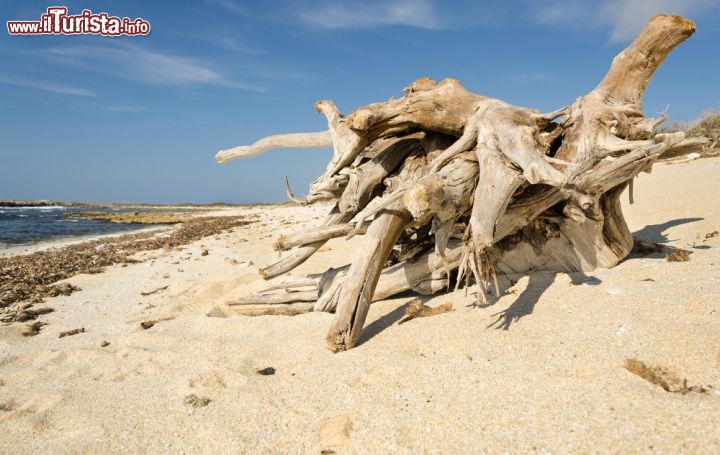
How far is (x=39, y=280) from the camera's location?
899 centimetres

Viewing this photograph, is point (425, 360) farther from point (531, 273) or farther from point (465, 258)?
point (531, 273)

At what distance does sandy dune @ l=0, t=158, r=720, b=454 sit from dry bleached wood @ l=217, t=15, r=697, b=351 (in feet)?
1.23

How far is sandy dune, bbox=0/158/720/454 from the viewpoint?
8.39ft

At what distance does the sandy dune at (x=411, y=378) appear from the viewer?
2.56m

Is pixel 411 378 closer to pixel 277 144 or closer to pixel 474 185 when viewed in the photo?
pixel 474 185

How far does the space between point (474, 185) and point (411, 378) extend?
6.87 ft

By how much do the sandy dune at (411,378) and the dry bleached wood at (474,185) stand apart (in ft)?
1.23

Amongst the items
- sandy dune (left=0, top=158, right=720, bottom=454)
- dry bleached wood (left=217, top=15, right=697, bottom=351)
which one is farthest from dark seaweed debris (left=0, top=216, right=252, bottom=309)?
dry bleached wood (left=217, top=15, right=697, bottom=351)

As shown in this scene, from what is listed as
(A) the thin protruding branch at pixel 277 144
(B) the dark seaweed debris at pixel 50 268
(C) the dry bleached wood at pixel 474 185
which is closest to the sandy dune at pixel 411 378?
(C) the dry bleached wood at pixel 474 185

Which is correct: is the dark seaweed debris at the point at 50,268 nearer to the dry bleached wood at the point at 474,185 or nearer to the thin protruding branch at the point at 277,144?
the thin protruding branch at the point at 277,144

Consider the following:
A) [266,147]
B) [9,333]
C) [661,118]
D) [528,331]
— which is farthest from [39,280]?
[661,118]

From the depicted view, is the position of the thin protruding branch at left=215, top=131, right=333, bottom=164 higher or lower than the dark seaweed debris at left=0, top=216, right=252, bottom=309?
higher

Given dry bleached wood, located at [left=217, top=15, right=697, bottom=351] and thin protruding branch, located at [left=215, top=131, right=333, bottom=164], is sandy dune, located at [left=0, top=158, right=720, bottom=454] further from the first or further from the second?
Result: thin protruding branch, located at [left=215, top=131, right=333, bottom=164]

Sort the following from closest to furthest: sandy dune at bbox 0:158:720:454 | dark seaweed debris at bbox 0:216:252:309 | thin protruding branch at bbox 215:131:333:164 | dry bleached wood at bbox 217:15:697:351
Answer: sandy dune at bbox 0:158:720:454, dry bleached wood at bbox 217:15:697:351, thin protruding branch at bbox 215:131:333:164, dark seaweed debris at bbox 0:216:252:309
